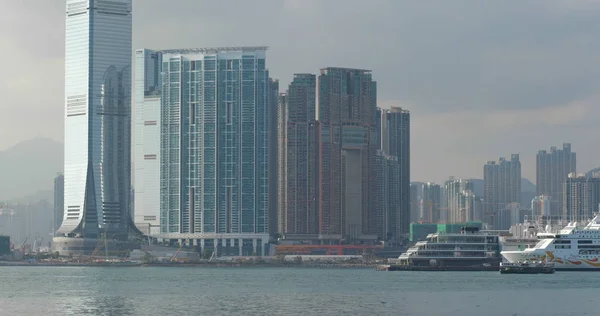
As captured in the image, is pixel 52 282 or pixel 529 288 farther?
pixel 52 282

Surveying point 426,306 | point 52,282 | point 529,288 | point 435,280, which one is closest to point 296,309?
point 426,306

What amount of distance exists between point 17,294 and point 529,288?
63293 mm

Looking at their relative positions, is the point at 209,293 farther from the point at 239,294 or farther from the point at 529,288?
the point at 529,288

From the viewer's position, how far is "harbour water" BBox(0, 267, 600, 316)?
395ft

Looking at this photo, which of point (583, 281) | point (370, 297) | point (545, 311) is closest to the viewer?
point (545, 311)

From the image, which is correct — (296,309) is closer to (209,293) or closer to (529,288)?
(209,293)

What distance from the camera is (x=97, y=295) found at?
5925 inches

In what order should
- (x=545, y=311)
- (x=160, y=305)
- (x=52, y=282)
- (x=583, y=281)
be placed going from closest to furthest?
(x=545, y=311), (x=160, y=305), (x=583, y=281), (x=52, y=282)

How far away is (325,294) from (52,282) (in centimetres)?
6084

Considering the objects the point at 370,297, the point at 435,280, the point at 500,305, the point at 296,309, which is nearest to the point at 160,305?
the point at 296,309

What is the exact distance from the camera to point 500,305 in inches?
4966

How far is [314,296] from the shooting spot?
14412 centimetres

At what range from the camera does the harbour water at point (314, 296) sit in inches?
4739

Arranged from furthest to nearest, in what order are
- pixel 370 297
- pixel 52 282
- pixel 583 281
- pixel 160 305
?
pixel 52 282, pixel 583 281, pixel 370 297, pixel 160 305
